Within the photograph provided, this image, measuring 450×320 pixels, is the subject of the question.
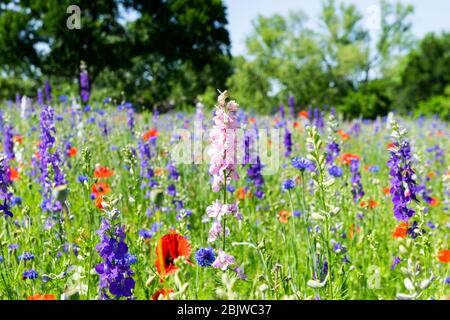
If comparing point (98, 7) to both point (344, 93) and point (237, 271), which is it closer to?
point (344, 93)

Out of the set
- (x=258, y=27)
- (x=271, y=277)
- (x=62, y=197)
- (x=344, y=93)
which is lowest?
(x=271, y=277)

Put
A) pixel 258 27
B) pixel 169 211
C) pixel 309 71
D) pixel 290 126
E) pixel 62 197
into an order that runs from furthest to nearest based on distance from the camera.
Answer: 1. pixel 309 71
2. pixel 258 27
3. pixel 290 126
4. pixel 169 211
5. pixel 62 197

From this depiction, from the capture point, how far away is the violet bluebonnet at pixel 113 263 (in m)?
1.60

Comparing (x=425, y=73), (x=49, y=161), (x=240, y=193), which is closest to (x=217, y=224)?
(x=49, y=161)

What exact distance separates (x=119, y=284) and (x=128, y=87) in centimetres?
2185

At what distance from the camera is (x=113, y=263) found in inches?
64.5

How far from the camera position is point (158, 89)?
2420cm

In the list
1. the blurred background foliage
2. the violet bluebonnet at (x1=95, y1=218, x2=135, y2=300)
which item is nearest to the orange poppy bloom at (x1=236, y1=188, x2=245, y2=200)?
the violet bluebonnet at (x1=95, y1=218, x2=135, y2=300)

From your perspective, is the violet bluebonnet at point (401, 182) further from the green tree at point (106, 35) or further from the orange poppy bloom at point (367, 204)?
the green tree at point (106, 35)

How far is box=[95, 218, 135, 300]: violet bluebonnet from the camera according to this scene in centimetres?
160

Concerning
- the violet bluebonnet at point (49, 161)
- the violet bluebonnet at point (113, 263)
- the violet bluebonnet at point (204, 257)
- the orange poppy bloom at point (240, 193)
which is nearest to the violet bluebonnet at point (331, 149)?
the orange poppy bloom at point (240, 193)

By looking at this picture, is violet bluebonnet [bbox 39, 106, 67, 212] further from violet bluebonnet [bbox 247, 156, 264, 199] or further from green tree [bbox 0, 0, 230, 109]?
green tree [bbox 0, 0, 230, 109]

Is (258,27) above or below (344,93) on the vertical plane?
above

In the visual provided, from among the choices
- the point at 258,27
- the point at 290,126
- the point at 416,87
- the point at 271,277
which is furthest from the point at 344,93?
the point at 271,277
